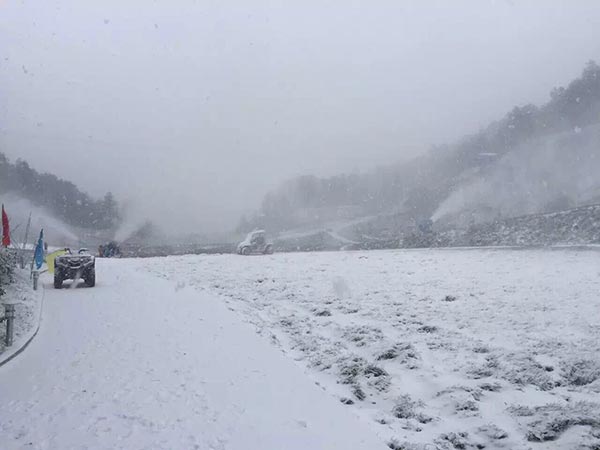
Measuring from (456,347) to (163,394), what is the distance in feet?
14.9

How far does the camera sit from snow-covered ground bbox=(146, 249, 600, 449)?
4727 mm

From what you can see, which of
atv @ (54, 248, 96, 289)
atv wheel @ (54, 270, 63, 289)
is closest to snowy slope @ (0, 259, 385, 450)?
atv @ (54, 248, 96, 289)

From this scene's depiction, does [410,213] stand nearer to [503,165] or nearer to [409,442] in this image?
[503,165]

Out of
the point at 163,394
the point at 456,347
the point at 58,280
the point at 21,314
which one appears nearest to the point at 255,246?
the point at 58,280

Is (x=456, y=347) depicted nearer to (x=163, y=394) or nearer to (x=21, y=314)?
(x=163, y=394)

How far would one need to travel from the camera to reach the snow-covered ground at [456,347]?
4.73m

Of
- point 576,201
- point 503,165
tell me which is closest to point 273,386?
point 576,201

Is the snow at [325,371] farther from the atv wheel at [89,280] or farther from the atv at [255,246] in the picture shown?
the atv at [255,246]

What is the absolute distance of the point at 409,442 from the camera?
4496 mm

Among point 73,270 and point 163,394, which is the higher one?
point 73,270

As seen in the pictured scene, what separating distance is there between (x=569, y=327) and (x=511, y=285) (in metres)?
4.43

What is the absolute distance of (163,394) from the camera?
18.6ft

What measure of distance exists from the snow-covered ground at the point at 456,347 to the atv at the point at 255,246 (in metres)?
18.9

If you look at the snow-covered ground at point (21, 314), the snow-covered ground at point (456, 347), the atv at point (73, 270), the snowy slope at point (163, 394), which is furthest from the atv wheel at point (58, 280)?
the snowy slope at point (163, 394)
